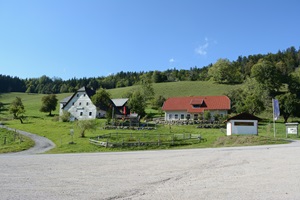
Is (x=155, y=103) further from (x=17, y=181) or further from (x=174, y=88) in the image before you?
(x=17, y=181)

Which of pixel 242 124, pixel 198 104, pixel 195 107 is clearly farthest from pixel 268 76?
pixel 242 124

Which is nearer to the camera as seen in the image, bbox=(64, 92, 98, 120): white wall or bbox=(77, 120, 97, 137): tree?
bbox=(77, 120, 97, 137): tree

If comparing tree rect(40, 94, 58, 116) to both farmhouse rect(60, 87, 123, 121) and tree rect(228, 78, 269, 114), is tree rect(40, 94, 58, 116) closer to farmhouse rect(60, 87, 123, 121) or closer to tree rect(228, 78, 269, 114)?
farmhouse rect(60, 87, 123, 121)

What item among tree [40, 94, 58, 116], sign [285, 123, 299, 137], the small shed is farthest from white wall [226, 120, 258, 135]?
tree [40, 94, 58, 116]

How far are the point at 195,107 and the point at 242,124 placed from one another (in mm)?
30375

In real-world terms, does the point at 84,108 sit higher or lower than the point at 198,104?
lower

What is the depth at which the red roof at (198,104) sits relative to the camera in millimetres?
62156

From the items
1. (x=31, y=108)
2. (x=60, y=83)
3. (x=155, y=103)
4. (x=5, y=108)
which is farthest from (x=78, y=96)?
(x=60, y=83)

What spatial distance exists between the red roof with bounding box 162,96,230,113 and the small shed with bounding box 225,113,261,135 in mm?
28027

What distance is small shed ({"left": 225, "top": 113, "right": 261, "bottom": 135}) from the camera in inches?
1291

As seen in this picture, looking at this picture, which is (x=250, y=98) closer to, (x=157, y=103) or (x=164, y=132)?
(x=157, y=103)

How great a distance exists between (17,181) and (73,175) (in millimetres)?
2195

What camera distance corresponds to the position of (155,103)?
8819 centimetres

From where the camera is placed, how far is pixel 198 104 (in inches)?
2499
